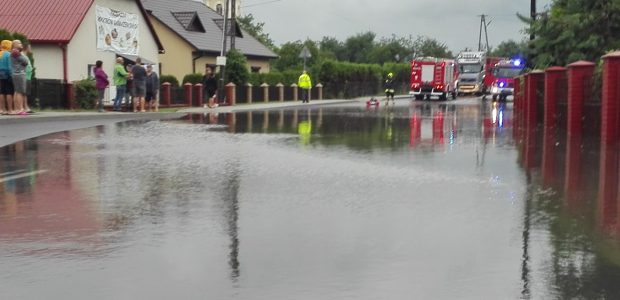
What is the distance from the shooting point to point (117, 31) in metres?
43.8

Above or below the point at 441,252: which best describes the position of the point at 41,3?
above

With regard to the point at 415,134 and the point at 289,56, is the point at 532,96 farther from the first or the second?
the point at 289,56

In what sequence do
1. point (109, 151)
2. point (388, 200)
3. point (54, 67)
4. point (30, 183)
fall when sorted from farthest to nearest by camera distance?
point (54, 67) < point (109, 151) < point (30, 183) < point (388, 200)

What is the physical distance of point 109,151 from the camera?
577 inches

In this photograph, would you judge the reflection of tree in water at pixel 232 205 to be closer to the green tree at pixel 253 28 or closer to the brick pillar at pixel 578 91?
the brick pillar at pixel 578 91

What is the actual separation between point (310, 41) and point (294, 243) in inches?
3770

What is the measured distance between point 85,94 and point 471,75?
1731 inches

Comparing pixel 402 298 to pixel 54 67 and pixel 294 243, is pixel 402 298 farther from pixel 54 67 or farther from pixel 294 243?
pixel 54 67

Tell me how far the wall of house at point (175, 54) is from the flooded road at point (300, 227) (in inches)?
1784

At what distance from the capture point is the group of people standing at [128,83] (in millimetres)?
28502

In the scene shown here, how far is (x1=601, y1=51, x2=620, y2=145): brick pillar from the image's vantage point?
1605 cm

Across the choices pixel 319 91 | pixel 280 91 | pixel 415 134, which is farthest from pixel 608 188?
pixel 319 91

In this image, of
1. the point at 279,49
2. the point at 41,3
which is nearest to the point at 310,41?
the point at 279,49

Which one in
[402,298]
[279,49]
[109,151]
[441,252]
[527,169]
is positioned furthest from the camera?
[279,49]
